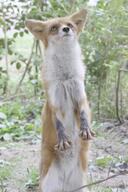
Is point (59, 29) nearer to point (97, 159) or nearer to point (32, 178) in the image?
point (32, 178)

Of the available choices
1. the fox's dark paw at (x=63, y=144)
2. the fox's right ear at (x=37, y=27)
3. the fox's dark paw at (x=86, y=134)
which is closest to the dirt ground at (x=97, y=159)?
the fox's dark paw at (x=63, y=144)

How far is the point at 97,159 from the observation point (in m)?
5.88

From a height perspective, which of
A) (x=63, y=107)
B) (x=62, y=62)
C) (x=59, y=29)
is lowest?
(x=63, y=107)

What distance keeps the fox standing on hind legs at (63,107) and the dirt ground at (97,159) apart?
0.57 metres

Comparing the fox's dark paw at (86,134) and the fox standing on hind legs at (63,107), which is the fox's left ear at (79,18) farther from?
the fox's dark paw at (86,134)

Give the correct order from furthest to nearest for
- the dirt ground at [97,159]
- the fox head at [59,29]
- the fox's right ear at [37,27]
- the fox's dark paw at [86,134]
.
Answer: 1. the dirt ground at [97,159]
2. the fox's right ear at [37,27]
3. the fox head at [59,29]
4. the fox's dark paw at [86,134]

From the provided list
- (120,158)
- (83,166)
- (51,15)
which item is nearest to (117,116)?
(120,158)

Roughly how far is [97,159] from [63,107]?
5.85 feet

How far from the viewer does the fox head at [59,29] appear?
13.8 feet

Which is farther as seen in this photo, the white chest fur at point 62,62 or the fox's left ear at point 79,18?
the fox's left ear at point 79,18

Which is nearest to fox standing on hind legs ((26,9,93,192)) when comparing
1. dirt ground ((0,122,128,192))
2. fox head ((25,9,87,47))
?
fox head ((25,9,87,47))

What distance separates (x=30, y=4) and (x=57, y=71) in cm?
562

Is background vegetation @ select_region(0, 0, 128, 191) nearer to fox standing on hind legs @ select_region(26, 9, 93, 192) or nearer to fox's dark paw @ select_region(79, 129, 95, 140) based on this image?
fox standing on hind legs @ select_region(26, 9, 93, 192)

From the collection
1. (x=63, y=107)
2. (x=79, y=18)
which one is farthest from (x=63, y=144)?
(x=79, y=18)
